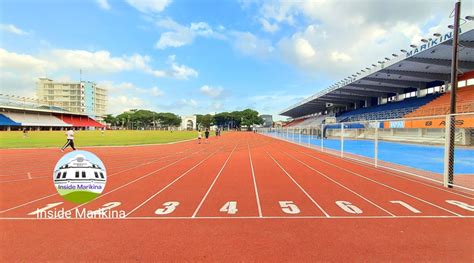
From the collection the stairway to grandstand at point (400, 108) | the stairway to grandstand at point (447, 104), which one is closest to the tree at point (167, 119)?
the stairway to grandstand at point (400, 108)

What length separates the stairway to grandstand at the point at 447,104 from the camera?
2404cm

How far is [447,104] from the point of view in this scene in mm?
26766

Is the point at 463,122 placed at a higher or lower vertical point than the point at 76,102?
lower

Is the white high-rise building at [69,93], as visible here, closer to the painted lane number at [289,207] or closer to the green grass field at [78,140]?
the green grass field at [78,140]

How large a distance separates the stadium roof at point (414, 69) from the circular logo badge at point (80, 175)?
25.0 metres

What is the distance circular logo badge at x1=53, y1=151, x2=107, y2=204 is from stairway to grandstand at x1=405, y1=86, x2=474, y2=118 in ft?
91.5

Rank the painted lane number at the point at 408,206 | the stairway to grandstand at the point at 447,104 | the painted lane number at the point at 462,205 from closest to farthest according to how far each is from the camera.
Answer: the painted lane number at the point at 408,206 < the painted lane number at the point at 462,205 < the stairway to grandstand at the point at 447,104

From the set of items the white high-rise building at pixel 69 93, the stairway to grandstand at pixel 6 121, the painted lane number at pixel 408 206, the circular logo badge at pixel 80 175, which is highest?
the white high-rise building at pixel 69 93

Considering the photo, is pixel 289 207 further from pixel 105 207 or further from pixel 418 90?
pixel 418 90
